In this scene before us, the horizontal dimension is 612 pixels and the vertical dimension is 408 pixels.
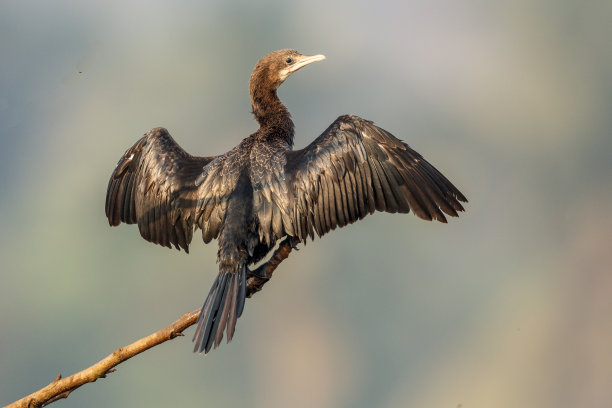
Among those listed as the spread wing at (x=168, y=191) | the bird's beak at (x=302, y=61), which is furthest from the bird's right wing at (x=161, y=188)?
the bird's beak at (x=302, y=61)

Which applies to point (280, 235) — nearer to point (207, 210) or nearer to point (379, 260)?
point (207, 210)

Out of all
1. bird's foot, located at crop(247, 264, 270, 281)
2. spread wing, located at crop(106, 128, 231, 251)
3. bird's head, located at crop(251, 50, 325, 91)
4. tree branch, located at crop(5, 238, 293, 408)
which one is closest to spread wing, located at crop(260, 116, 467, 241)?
bird's foot, located at crop(247, 264, 270, 281)

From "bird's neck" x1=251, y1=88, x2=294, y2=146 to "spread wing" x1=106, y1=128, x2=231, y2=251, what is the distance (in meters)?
0.79

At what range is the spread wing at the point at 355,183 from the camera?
9711 mm

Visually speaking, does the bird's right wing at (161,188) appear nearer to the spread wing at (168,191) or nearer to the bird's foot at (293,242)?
the spread wing at (168,191)

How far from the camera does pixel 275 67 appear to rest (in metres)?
11.4

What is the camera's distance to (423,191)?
32.1 feet

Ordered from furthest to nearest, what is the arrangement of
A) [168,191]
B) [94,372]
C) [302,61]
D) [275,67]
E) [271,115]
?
[302,61] < [275,67] < [271,115] < [168,191] < [94,372]

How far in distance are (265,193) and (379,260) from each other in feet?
270

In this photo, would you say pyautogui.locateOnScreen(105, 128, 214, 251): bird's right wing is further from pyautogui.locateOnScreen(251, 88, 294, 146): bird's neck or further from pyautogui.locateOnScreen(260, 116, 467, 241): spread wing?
pyautogui.locateOnScreen(260, 116, 467, 241): spread wing

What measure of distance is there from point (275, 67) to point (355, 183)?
2.24 metres

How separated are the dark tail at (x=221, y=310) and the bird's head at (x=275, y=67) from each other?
107 inches

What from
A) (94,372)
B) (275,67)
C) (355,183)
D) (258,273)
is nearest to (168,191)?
(258,273)

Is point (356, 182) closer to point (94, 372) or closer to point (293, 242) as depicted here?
point (293, 242)
